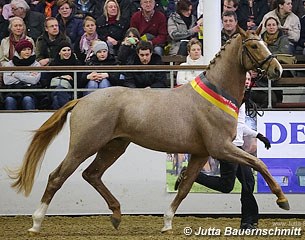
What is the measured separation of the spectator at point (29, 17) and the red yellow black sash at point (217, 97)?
458 centimetres

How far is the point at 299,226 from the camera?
34.0 feet

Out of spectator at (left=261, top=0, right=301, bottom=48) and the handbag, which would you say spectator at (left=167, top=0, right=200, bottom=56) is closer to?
spectator at (left=261, top=0, right=301, bottom=48)

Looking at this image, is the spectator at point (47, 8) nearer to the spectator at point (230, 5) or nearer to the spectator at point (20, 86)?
the spectator at point (20, 86)

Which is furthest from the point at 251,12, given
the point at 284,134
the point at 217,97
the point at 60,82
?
the point at 217,97

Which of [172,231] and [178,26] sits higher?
[178,26]

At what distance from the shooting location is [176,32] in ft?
42.8

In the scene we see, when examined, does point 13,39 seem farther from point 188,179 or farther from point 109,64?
point 188,179

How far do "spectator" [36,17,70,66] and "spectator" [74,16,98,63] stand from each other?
0.24 m

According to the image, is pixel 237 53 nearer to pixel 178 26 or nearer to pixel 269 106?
pixel 269 106

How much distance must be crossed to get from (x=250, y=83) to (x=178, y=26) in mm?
2824

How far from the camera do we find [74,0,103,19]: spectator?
1356cm

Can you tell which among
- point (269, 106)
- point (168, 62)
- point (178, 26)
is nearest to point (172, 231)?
point (269, 106)

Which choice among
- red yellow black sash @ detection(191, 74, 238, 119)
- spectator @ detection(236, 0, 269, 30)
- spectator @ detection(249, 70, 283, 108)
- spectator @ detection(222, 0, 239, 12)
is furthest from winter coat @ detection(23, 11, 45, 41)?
red yellow black sash @ detection(191, 74, 238, 119)

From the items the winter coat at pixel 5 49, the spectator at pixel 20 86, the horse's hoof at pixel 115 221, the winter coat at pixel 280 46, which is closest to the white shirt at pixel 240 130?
the horse's hoof at pixel 115 221
